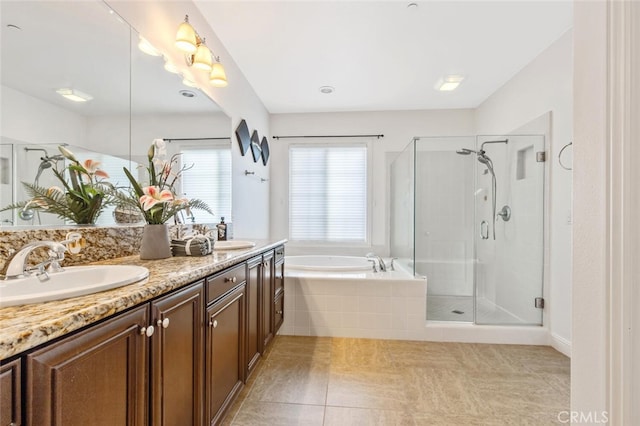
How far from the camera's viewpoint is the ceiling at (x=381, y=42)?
2.06m

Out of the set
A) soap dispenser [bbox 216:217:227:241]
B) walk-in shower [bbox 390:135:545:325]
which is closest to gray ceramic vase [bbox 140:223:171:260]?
soap dispenser [bbox 216:217:227:241]

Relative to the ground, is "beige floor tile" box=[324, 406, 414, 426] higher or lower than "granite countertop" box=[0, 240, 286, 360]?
lower

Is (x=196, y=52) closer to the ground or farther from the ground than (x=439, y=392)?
farther from the ground

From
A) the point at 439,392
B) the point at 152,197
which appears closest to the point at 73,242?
the point at 152,197

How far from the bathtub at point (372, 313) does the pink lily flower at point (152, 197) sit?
161 centimetres

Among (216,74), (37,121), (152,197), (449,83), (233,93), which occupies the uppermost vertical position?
(449,83)

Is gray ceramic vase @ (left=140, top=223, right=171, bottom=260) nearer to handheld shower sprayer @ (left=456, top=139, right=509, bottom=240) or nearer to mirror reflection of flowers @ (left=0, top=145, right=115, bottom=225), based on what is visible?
mirror reflection of flowers @ (left=0, top=145, right=115, bottom=225)

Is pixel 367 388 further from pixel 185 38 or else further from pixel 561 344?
pixel 185 38

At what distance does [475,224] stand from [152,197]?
3.13 m

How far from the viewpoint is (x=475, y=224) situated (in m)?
3.23

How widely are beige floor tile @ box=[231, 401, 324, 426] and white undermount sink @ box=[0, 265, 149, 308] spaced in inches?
41.2

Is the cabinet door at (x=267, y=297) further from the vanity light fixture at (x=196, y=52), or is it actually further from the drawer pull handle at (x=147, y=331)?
the vanity light fixture at (x=196, y=52)

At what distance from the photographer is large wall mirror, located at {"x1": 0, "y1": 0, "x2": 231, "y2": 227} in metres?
0.95

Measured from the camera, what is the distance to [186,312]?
1.07 m
